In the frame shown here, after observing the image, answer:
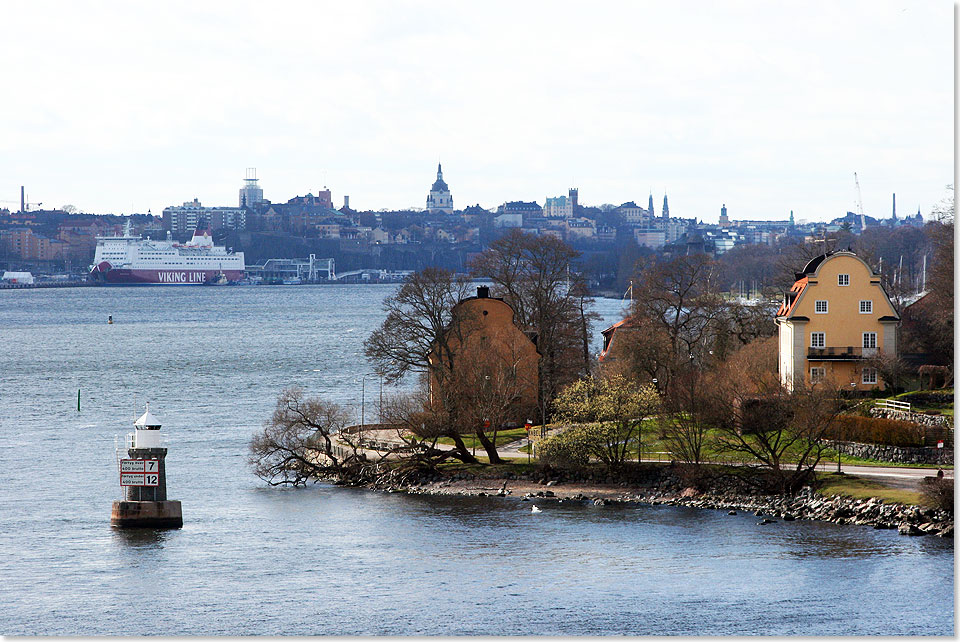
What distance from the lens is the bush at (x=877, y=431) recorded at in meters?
29.6

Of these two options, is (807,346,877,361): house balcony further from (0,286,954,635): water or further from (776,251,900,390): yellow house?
(0,286,954,635): water

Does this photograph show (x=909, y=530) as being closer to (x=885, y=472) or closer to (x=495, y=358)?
(x=885, y=472)

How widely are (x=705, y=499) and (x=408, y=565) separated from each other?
322 inches

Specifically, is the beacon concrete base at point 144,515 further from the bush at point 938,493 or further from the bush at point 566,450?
the bush at point 938,493

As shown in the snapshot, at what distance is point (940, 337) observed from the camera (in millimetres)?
37406

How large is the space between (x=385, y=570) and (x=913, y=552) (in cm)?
961

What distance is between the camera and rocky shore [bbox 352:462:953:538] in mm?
25594

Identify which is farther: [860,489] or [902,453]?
[902,453]

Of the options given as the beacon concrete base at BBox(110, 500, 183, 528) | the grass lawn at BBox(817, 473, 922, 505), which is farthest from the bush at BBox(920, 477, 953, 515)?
the beacon concrete base at BBox(110, 500, 183, 528)

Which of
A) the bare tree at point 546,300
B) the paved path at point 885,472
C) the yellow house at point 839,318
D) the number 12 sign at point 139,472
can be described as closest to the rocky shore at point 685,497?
the paved path at point 885,472

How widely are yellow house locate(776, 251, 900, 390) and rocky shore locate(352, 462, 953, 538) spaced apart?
778 centimetres

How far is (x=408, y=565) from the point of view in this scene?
23.8 meters

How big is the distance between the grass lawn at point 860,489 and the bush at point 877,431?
188 centimetres

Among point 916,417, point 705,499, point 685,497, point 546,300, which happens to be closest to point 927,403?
point 916,417
